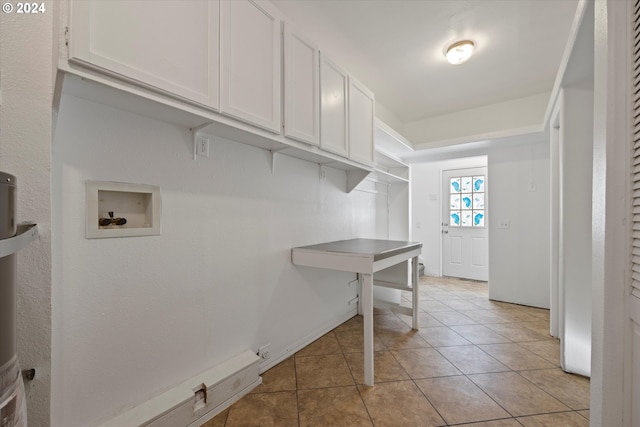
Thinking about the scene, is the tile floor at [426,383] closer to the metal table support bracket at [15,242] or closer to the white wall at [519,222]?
the white wall at [519,222]

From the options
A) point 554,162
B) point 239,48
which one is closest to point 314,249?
point 239,48

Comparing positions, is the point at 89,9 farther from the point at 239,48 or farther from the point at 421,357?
the point at 421,357

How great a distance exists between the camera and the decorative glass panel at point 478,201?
4.66 metres

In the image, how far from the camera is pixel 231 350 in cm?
162

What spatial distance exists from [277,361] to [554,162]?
10.0ft

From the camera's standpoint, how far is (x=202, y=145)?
1479 millimetres

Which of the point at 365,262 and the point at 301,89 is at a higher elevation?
the point at 301,89

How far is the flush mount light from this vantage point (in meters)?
2.25

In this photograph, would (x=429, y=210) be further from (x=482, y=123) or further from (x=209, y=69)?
(x=209, y=69)

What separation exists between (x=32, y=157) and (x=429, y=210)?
5329 mm

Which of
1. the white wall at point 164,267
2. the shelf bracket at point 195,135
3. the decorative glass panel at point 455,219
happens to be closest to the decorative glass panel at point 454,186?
the decorative glass panel at point 455,219

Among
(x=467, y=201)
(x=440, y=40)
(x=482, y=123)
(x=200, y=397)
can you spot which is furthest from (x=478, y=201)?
(x=200, y=397)

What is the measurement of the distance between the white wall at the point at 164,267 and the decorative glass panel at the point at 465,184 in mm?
3991

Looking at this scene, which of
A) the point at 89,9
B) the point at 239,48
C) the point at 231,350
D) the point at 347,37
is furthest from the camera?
the point at 347,37
